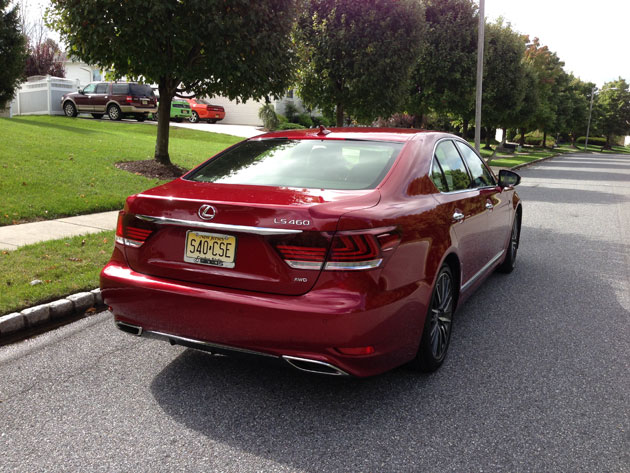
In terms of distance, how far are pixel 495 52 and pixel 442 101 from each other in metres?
8.70

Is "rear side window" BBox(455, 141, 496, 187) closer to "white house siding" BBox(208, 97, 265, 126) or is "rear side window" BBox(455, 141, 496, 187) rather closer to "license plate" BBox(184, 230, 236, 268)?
"license plate" BBox(184, 230, 236, 268)

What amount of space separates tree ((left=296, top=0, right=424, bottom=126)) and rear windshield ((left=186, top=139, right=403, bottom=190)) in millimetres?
10470

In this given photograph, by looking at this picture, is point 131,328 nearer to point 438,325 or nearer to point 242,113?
point 438,325

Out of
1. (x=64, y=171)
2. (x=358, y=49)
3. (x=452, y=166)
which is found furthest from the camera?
(x=358, y=49)

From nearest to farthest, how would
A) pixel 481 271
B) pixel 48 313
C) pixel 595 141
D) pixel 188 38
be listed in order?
pixel 48 313 → pixel 481 271 → pixel 188 38 → pixel 595 141

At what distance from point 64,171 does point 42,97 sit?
72.2 ft

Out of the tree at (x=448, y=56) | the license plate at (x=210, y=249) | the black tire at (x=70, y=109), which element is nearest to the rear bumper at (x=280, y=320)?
the license plate at (x=210, y=249)

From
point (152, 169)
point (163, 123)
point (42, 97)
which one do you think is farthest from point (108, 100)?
point (152, 169)

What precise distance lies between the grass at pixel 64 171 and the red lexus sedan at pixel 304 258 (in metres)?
5.36

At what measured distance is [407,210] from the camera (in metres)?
3.49

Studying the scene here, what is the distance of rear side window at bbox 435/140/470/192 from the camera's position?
4.43 metres

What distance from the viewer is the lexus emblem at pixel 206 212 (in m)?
3.26

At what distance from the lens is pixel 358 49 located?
14.2 m

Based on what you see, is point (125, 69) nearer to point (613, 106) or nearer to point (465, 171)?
point (465, 171)
